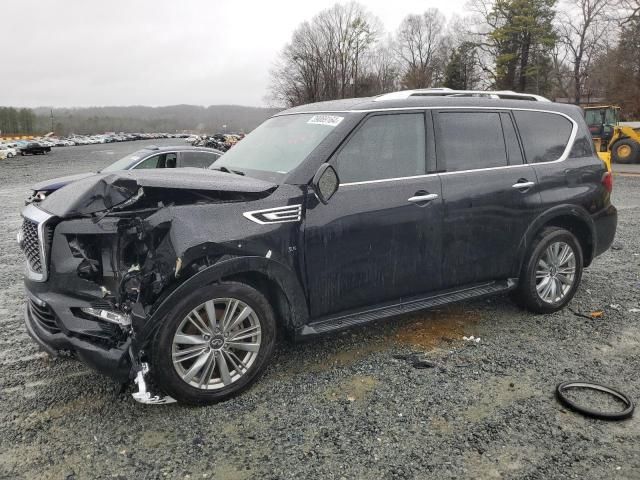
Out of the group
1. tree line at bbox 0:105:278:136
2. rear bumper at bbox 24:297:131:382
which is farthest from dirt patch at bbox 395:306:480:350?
tree line at bbox 0:105:278:136

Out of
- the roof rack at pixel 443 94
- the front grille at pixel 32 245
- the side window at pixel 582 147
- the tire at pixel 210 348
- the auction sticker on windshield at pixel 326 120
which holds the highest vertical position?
the roof rack at pixel 443 94

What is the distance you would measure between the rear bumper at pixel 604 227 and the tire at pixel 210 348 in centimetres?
344

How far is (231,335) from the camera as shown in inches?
129

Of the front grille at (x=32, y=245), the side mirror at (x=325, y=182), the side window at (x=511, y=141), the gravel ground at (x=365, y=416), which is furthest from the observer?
the side window at (x=511, y=141)

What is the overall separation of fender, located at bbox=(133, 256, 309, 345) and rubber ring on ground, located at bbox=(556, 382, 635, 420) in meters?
1.76

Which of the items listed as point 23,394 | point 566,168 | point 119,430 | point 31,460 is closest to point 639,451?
point 566,168

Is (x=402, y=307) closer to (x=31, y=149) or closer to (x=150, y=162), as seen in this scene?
(x=150, y=162)

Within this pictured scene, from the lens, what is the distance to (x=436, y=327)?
454 centimetres

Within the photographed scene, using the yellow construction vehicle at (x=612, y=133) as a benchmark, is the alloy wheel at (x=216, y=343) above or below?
below

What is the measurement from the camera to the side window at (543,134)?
4566 millimetres

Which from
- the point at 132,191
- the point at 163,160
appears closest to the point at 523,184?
the point at 132,191

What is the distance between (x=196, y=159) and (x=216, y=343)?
6.92m

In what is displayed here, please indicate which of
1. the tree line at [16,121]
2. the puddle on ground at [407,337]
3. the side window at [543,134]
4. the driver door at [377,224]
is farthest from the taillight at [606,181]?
the tree line at [16,121]

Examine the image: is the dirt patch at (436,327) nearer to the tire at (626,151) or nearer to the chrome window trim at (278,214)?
the chrome window trim at (278,214)
